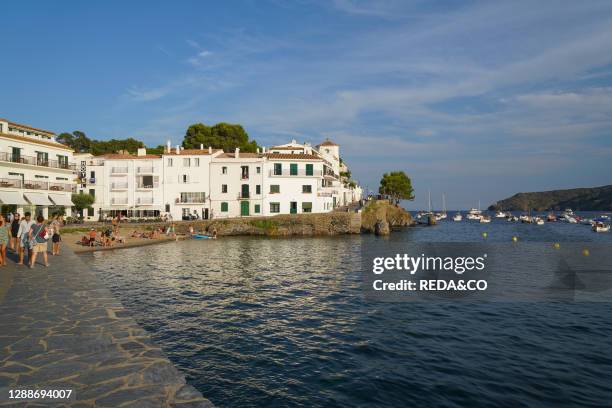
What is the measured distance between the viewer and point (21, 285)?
14086 mm

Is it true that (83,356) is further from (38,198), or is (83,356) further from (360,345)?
(38,198)

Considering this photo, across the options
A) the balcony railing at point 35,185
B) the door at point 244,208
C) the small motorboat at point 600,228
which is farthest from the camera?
the small motorboat at point 600,228

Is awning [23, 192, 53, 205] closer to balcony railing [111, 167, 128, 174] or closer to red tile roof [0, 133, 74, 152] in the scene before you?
red tile roof [0, 133, 74, 152]

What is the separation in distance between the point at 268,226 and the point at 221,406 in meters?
50.9

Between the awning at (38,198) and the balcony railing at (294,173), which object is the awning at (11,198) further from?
the balcony railing at (294,173)

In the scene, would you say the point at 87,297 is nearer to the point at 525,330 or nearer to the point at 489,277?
the point at 525,330

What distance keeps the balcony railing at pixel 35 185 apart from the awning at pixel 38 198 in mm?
1030

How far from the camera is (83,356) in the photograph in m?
7.55

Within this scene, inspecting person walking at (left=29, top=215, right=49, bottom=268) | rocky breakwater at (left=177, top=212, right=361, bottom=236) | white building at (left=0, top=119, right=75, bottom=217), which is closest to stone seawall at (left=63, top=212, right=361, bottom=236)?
rocky breakwater at (left=177, top=212, right=361, bottom=236)

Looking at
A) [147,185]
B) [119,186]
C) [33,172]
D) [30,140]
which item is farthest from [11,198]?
[147,185]

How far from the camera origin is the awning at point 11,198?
143 ft

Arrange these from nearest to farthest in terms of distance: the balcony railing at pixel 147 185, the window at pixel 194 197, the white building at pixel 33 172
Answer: the white building at pixel 33 172 < the window at pixel 194 197 < the balcony railing at pixel 147 185

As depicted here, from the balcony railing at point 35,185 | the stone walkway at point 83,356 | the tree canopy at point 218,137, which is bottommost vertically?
the stone walkway at point 83,356

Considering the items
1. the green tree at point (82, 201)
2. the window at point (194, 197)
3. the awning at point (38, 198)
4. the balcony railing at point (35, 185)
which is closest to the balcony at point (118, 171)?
the green tree at point (82, 201)
